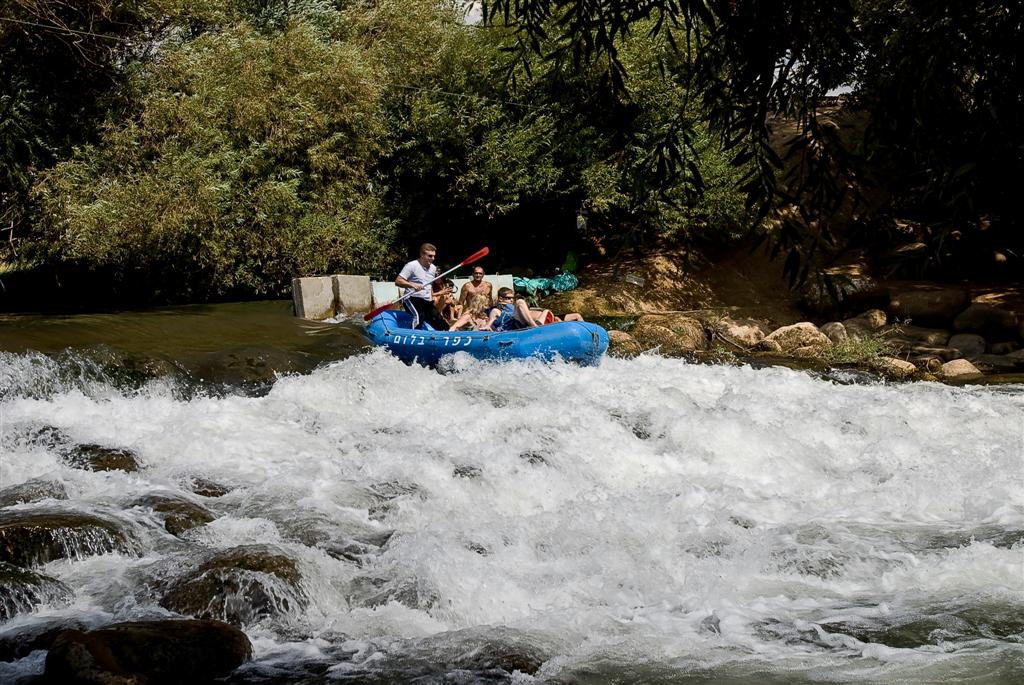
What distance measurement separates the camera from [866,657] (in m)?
4.41

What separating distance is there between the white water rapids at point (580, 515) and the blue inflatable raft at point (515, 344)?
0.20 m

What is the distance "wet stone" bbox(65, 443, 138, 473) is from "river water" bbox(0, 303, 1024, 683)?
0.48 feet

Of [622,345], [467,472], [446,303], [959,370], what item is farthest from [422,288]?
[959,370]

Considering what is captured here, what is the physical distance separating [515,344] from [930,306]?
7969 millimetres

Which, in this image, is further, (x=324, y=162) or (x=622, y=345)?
(x=324, y=162)

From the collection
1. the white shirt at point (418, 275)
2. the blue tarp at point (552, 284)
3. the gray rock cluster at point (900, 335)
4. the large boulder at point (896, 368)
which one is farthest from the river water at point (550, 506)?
the blue tarp at point (552, 284)

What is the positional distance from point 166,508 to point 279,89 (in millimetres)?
12960

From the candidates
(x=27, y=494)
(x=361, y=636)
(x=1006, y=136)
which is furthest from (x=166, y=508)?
(x=1006, y=136)

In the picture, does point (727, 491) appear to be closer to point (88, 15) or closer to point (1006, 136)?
point (1006, 136)

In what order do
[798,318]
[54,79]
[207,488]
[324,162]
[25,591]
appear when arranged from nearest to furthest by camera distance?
[25,591] → [207,488] → [54,79] → [798,318] → [324,162]

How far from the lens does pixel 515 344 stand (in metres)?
11.0

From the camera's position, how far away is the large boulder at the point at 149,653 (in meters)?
3.69

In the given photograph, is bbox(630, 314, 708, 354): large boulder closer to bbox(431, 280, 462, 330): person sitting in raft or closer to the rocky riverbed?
the rocky riverbed

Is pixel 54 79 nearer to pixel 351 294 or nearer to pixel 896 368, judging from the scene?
pixel 351 294
